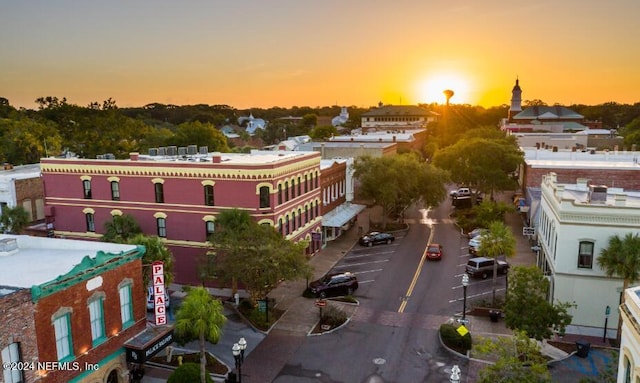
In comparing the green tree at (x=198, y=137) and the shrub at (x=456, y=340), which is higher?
the green tree at (x=198, y=137)

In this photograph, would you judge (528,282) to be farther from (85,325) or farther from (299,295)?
(85,325)

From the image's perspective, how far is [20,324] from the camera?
16.4 m

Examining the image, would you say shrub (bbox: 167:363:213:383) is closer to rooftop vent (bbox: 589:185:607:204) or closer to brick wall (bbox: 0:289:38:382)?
brick wall (bbox: 0:289:38:382)

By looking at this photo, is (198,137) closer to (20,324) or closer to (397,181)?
(397,181)

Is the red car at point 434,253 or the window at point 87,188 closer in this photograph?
the window at point 87,188

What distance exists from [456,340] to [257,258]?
39.4 feet

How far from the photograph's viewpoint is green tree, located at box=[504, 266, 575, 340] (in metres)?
23.3

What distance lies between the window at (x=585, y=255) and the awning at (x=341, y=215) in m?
23.4

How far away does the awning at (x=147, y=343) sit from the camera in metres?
21.1

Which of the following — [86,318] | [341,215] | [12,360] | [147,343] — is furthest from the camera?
[341,215]

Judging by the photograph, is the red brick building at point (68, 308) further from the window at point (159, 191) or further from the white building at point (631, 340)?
the white building at point (631, 340)

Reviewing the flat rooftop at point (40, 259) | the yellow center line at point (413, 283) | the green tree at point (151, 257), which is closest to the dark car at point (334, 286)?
the yellow center line at point (413, 283)

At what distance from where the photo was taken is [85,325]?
63.1 ft

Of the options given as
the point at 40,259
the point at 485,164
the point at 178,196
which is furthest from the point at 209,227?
the point at 485,164
